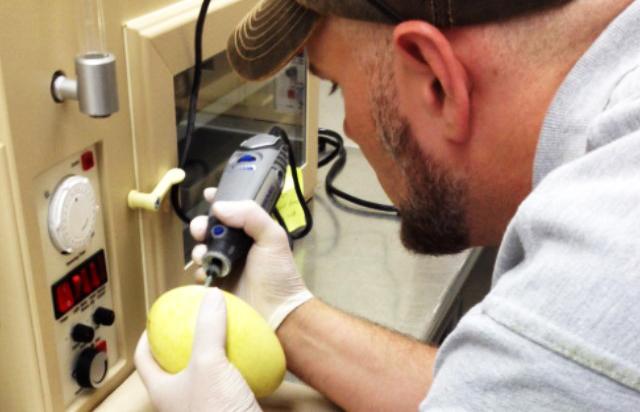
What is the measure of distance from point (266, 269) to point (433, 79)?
363 millimetres

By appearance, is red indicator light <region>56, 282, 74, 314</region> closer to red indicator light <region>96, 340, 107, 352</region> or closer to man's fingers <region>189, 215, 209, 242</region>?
red indicator light <region>96, 340, 107, 352</region>

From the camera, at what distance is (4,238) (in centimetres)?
64

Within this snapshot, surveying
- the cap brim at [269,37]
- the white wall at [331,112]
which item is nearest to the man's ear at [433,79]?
the cap brim at [269,37]

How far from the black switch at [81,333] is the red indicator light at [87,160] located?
0.16m

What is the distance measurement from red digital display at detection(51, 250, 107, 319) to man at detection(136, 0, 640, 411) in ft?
0.30

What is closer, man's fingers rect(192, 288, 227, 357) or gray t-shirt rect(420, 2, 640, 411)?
gray t-shirt rect(420, 2, 640, 411)

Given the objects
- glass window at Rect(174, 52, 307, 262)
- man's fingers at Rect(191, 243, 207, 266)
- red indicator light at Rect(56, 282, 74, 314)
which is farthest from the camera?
glass window at Rect(174, 52, 307, 262)

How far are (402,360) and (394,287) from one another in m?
0.23

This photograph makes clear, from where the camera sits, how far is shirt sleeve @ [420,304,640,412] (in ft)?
1.34

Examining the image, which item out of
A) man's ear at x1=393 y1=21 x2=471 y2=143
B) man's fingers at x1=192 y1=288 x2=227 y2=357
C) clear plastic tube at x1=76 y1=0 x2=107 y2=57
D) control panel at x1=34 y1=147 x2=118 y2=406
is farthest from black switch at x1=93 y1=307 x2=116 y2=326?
man's ear at x1=393 y1=21 x2=471 y2=143

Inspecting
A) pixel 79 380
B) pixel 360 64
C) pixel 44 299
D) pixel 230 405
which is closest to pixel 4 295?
pixel 44 299

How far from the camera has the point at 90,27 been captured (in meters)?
0.67

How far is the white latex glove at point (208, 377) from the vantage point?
2.34 ft

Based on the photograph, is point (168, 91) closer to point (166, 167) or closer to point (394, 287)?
point (166, 167)
